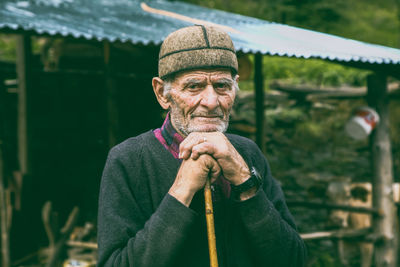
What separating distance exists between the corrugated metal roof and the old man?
8.96 ft

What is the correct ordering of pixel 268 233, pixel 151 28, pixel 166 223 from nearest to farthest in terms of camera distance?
pixel 166 223
pixel 268 233
pixel 151 28

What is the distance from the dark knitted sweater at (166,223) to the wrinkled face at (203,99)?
0.16m

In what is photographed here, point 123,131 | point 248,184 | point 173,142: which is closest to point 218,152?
point 248,184

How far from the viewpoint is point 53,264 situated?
5.49 meters

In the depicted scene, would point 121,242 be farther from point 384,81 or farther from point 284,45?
point 384,81

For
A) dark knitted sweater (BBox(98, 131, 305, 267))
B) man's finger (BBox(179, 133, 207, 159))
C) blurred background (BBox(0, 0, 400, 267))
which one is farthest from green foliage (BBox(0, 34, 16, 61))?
man's finger (BBox(179, 133, 207, 159))

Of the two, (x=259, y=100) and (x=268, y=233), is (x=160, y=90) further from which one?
(x=259, y=100)

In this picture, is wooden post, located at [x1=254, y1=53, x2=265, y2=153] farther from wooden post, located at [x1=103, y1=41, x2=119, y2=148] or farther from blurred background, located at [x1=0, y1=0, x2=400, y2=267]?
wooden post, located at [x1=103, y1=41, x2=119, y2=148]

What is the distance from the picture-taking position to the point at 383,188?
6070 millimetres

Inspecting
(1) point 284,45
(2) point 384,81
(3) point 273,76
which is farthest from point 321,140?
(1) point 284,45

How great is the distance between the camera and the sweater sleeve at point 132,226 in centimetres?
146

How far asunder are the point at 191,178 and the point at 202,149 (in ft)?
0.34

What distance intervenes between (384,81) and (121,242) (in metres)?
5.25

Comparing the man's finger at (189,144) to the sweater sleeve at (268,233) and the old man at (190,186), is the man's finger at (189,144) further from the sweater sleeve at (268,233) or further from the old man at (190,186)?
the sweater sleeve at (268,233)
